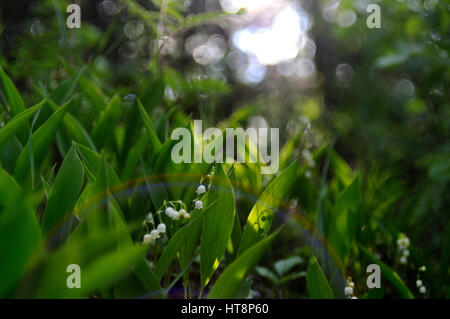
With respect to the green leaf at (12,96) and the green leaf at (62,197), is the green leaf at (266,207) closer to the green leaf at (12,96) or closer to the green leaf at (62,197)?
the green leaf at (62,197)

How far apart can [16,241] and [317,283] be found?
0.62m

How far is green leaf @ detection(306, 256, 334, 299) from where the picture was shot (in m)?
0.82

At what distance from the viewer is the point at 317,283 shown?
83 cm

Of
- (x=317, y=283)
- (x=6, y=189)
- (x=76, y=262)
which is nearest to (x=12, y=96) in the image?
(x=6, y=189)

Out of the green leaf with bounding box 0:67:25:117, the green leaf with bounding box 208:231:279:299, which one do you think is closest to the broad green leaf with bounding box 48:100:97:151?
the green leaf with bounding box 0:67:25:117

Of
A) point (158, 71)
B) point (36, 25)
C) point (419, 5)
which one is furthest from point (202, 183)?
point (36, 25)

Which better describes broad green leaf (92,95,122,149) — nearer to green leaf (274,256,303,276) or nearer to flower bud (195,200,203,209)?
flower bud (195,200,203,209)

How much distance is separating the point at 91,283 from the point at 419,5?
5.85ft

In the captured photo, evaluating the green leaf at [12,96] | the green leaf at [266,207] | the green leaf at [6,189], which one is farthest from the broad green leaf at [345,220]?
the green leaf at [12,96]

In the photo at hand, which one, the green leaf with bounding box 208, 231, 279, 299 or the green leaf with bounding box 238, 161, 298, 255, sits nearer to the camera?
the green leaf with bounding box 208, 231, 279, 299

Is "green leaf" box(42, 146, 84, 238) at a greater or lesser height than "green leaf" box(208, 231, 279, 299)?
greater

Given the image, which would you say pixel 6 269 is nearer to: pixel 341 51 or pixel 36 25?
pixel 36 25

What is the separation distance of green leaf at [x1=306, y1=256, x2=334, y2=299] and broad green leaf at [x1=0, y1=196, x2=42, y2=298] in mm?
566

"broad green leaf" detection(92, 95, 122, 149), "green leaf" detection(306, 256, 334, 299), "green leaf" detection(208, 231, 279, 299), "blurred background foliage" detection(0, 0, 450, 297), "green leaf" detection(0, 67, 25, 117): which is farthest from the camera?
"blurred background foliage" detection(0, 0, 450, 297)
